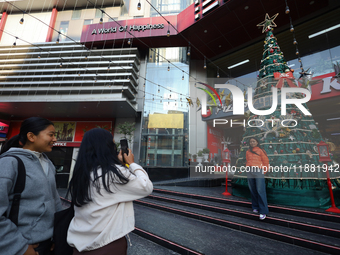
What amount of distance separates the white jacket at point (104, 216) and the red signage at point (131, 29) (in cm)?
1179

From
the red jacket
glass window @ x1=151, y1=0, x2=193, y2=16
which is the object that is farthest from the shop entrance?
glass window @ x1=151, y1=0, x2=193, y2=16

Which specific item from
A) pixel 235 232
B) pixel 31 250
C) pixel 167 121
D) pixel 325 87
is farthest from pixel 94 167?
pixel 325 87

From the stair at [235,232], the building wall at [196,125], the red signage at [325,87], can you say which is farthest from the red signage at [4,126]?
the red signage at [325,87]

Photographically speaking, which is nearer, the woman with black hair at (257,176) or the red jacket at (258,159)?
the woman with black hair at (257,176)

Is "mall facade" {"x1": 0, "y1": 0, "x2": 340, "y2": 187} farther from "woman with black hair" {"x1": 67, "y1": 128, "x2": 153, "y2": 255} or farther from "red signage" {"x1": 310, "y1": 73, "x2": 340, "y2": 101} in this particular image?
"woman with black hair" {"x1": 67, "y1": 128, "x2": 153, "y2": 255}

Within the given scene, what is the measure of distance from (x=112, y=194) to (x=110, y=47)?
13.8 meters

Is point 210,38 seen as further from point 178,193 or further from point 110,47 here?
point 178,193

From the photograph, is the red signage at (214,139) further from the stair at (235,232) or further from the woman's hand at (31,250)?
the woman's hand at (31,250)

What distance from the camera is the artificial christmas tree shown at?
11.7 ft

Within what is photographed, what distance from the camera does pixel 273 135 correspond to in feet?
14.2

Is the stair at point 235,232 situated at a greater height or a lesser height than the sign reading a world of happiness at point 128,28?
lesser

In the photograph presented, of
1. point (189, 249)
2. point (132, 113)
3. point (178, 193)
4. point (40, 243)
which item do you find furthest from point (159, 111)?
point (40, 243)

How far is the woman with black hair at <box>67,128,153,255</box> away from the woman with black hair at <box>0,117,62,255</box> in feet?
0.58

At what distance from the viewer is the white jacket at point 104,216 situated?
92 centimetres
